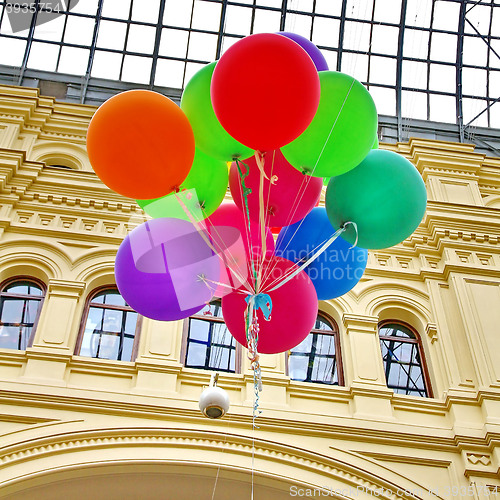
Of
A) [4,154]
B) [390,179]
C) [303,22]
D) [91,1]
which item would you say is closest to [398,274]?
[390,179]

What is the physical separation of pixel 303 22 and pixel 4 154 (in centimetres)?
641

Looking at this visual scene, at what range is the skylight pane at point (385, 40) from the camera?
42.8 ft

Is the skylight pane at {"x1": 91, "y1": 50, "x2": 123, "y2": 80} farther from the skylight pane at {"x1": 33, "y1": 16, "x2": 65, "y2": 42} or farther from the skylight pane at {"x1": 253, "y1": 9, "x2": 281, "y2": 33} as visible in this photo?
the skylight pane at {"x1": 253, "y1": 9, "x2": 281, "y2": 33}

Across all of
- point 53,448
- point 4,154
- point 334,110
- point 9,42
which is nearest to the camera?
point 334,110

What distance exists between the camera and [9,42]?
12.4 meters

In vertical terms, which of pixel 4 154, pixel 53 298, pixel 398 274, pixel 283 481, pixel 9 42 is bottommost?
pixel 283 481

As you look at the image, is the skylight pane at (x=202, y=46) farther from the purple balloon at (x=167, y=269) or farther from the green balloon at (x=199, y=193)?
the purple balloon at (x=167, y=269)

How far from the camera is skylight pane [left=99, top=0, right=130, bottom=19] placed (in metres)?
12.6

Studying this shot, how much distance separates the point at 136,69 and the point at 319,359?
714 cm

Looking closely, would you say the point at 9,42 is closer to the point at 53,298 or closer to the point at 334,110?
the point at 53,298

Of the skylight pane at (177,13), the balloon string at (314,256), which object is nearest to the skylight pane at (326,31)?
the skylight pane at (177,13)

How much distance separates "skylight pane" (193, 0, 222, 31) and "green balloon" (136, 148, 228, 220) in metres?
8.27

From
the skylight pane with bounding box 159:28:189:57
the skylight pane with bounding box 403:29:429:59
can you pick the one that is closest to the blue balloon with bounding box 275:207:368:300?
the skylight pane with bounding box 159:28:189:57

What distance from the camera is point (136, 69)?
41.6ft
